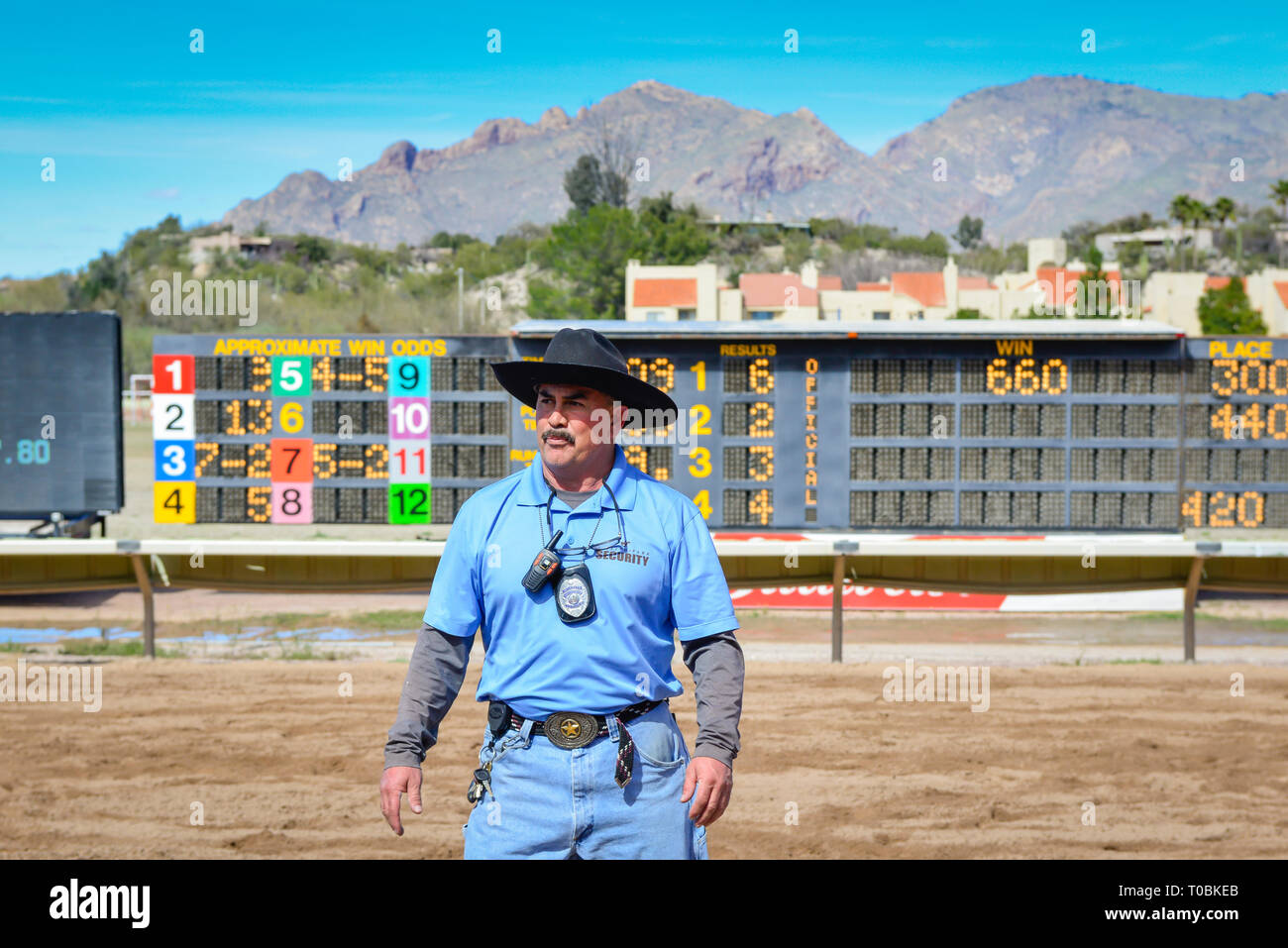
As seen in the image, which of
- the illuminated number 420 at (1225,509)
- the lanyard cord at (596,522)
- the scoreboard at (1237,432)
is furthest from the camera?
the illuminated number 420 at (1225,509)

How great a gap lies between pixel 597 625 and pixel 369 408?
34.9 feet

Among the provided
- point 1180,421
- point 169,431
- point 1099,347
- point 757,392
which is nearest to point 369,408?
point 169,431

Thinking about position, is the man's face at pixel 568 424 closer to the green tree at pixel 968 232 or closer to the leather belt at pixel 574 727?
the leather belt at pixel 574 727

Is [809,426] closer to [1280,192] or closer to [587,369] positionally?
[587,369]

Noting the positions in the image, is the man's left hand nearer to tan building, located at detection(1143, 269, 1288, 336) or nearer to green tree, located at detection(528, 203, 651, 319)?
green tree, located at detection(528, 203, 651, 319)

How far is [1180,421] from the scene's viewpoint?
13070 millimetres

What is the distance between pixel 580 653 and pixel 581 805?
40 cm

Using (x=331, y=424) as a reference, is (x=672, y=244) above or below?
above

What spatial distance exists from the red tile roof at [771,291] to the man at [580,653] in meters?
58.6

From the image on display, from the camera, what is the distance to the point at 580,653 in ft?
11.1

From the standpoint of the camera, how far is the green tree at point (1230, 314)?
2045 inches

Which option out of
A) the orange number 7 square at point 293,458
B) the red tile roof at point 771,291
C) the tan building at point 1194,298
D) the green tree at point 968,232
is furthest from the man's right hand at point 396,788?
the green tree at point 968,232

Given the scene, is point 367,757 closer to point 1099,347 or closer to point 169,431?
point 169,431

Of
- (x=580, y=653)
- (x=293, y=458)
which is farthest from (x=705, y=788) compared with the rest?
(x=293, y=458)
